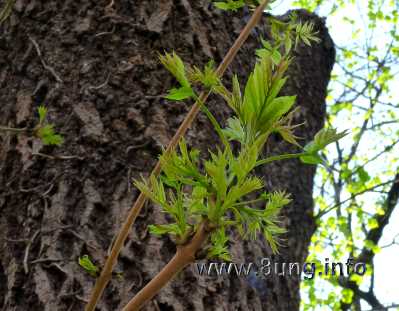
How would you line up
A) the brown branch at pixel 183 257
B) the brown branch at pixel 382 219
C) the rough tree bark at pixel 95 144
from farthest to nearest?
1. the brown branch at pixel 382 219
2. the rough tree bark at pixel 95 144
3. the brown branch at pixel 183 257

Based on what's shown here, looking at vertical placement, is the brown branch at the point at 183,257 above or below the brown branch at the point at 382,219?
below

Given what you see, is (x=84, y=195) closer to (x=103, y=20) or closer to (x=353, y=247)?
(x=103, y=20)

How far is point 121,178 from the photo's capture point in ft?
3.27

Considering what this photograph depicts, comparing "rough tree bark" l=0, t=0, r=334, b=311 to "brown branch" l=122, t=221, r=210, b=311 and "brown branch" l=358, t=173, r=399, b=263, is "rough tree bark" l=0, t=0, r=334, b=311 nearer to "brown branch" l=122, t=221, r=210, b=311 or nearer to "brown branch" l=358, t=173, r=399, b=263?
"brown branch" l=122, t=221, r=210, b=311

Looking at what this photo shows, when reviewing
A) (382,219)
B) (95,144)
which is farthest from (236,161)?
(382,219)

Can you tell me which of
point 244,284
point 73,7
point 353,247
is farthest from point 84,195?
point 353,247

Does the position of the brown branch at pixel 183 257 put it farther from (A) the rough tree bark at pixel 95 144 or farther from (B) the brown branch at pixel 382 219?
(B) the brown branch at pixel 382 219

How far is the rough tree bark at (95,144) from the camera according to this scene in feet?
2.95

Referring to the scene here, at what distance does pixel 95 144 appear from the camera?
1023 millimetres

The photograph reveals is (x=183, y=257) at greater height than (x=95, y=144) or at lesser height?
lesser

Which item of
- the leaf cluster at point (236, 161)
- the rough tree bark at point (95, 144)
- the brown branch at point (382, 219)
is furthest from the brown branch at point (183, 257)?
the brown branch at point (382, 219)

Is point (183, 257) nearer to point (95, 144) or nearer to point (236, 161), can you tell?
point (236, 161)

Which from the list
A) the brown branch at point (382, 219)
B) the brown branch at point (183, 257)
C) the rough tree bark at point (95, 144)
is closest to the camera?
the brown branch at point (183, 257)

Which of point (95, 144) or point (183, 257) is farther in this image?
point (95, 144)
